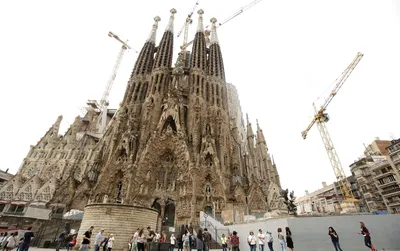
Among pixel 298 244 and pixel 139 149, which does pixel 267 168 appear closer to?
pixel 139 149

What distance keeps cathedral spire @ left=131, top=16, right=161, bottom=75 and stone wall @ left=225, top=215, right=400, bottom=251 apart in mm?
31997

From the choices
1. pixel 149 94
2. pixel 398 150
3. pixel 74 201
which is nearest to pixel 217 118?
pixel 149 94

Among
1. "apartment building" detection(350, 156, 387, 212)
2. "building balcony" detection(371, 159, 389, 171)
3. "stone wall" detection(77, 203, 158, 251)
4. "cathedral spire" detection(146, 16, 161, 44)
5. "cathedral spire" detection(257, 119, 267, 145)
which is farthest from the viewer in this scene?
"cathedral spire" detection(146, 16, 161, 44)

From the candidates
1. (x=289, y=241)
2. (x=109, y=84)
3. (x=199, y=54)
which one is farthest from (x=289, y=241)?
(x=109, y=84)

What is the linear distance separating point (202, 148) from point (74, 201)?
52.4ft

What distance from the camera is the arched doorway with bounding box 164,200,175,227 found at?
23.8m

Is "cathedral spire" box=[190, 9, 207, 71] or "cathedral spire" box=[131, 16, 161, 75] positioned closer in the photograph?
"cathedral spire" box=[131, 16, 161, 75]

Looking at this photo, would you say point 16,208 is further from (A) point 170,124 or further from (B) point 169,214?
(A) point 170,124

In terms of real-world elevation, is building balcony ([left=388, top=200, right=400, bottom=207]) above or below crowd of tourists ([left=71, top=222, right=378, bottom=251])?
above

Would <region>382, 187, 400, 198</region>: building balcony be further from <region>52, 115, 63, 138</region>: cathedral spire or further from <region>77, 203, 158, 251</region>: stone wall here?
<region>52, 115, 63, 138</region>: cathedral spire

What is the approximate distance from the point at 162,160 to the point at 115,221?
15.9 metres

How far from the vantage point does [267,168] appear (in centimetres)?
3531

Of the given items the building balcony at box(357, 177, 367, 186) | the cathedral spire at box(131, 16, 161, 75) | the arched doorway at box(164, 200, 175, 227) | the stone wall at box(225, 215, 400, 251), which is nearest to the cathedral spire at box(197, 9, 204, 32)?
the cathedral spire at box(131, 16, 161, 75)

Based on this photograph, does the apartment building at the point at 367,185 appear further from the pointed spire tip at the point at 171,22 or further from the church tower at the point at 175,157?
the pointed spire tip at the point at 171,22
